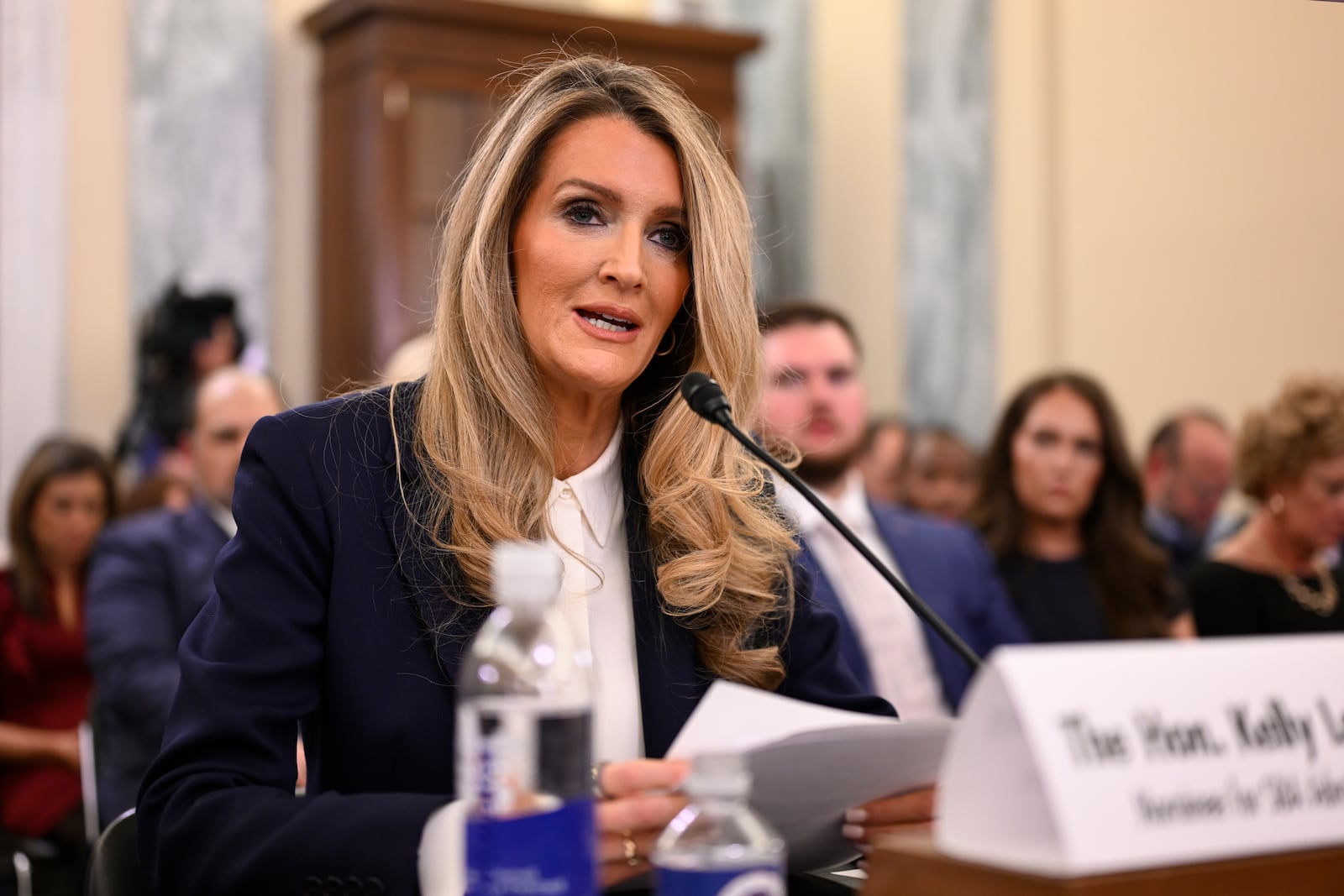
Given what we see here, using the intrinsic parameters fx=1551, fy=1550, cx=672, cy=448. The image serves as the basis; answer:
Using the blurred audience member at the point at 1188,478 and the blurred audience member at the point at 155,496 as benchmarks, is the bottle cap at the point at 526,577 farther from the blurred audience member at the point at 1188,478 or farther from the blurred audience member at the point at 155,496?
the blurred audience member at the point at 1188,478

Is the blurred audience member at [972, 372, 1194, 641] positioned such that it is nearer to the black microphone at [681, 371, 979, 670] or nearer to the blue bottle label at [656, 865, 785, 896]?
the black microphone at [681, 371, 979, 670]

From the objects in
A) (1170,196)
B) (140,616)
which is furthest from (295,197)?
(1170,196)

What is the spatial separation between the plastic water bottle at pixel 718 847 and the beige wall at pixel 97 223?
583 centimetres

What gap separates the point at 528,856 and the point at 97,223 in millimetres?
6092

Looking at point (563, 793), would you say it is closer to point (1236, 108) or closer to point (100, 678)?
point (100, 678)

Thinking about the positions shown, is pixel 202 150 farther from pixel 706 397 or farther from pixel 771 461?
pixel 771 461

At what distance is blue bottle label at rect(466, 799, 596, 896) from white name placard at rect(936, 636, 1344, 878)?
242 millimetres

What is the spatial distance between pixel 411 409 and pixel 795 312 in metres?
2.36

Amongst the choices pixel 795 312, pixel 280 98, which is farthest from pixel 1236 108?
pixel 280 98

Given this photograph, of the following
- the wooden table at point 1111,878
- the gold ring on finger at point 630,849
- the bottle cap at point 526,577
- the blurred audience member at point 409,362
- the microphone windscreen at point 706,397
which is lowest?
the gold ring on finger at point 630,849

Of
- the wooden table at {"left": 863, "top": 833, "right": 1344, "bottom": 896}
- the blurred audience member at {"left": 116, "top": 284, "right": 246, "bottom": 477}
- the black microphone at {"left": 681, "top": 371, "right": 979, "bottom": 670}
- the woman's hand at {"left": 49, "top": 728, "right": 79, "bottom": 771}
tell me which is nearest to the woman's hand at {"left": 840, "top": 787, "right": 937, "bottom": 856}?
the black microphone at {"left": 681, "top": 371, "right": 979, "bottom": 670}

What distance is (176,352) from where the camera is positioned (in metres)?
6.03

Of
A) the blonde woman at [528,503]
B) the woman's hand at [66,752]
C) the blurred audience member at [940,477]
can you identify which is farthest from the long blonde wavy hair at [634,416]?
the blurred audience member at [940,477]

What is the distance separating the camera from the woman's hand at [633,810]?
1.13 meters
